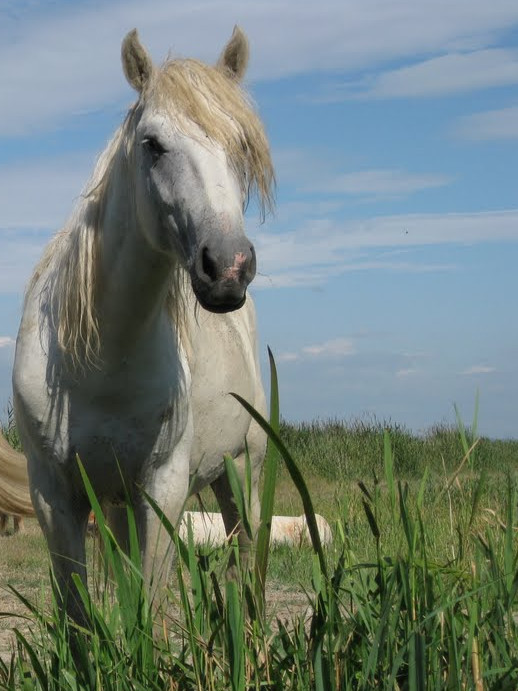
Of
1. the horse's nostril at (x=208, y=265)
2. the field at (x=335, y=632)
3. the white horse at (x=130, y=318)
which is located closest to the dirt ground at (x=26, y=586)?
the white horse at (x=130, y=318)

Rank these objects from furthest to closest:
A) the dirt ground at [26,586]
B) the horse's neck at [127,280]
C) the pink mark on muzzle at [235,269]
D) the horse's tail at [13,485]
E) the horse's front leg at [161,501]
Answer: the horse's tail at [13,485], the dirt ground at [26,586], the horse's front leg at [161,501], the horse's neck at [127,280], the pink mark on muzzle at [235,269]

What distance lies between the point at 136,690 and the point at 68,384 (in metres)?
1.34

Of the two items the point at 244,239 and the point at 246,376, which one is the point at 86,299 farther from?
the point at 246,376

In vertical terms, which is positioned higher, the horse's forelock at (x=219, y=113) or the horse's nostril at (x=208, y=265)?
the horse's forelock at (x=219, y=113)

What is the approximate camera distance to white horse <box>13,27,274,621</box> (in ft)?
9.93

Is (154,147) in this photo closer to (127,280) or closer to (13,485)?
(127,280)

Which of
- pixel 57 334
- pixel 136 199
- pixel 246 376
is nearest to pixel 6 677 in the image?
pixel 57 334

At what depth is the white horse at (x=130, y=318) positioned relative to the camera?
119 inches

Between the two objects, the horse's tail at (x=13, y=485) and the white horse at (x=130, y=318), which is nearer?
the white horse at (x=130, y=318)

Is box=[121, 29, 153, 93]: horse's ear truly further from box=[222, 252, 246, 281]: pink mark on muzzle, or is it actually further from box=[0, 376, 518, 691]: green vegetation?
box=[0, 376, 518, 691]: green vegetation

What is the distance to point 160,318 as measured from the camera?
Answer: 3400 millimetres

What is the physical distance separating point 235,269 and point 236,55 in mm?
1132

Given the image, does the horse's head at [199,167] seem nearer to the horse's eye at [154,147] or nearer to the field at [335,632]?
the horse's eye at [154,147]

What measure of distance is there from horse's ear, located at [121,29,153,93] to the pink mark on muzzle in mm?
918
